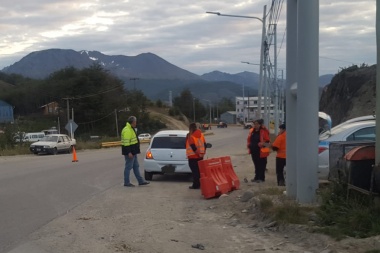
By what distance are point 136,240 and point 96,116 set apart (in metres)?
81.2

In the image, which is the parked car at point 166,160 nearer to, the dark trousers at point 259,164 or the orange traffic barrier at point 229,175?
the dark trousers at point 259,164

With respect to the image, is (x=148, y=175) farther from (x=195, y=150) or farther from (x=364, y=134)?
(x=364, y=134)

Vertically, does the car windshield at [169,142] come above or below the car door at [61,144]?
above

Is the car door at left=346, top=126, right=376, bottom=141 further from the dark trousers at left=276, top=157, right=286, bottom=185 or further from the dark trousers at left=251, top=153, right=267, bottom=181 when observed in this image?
the dark trousers at left=251, top=153, right=267, bottom=181

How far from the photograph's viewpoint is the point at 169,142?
1652cm

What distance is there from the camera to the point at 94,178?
17203 mm

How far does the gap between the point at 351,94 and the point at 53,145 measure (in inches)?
865

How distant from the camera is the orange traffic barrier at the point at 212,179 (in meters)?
11.7

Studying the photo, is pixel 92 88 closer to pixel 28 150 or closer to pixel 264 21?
pixel 28 150

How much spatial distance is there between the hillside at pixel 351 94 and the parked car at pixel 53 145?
20.8 metres

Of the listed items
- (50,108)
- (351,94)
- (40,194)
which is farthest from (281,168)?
(50,108)

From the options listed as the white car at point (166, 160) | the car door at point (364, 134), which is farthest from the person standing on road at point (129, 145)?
the car door at point (364, 134)

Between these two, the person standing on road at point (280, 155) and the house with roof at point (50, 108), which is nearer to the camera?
the person standing on road at point (280, 155)

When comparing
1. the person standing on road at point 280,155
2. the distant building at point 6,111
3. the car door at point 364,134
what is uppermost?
the distant building at point 6,111
